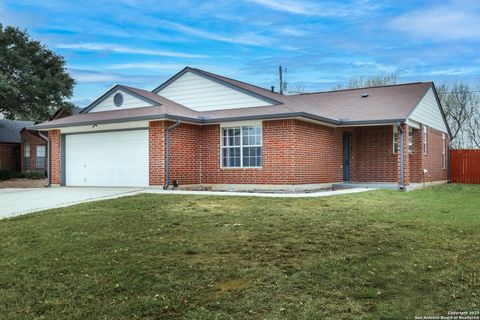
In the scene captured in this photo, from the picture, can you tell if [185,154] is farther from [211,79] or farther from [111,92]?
[111,92]

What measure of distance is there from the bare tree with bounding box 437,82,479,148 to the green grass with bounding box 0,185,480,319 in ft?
102

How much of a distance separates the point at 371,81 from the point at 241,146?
25597 mm

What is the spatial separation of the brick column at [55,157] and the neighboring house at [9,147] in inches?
777

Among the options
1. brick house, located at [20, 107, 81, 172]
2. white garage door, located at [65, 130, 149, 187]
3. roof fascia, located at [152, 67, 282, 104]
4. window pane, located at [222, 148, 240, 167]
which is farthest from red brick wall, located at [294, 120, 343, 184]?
brick house, located at [20, 107, 81, 172]

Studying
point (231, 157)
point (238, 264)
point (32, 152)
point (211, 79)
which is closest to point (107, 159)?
point (231, 157)

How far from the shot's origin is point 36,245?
25.3ft

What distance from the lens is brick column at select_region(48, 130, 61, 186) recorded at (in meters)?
19.8

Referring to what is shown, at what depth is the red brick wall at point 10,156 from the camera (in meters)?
37.3

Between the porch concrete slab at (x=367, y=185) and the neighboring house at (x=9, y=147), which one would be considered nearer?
the porch concrete slab at (x=367, y=185)

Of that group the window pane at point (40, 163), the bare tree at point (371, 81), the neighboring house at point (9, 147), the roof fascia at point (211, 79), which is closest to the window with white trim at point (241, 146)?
the roof fascia at point (211, 79)

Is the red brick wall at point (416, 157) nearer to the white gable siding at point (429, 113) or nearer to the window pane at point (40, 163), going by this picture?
the white gable siding at point (429, 113)

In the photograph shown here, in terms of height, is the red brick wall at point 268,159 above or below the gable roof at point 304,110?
below

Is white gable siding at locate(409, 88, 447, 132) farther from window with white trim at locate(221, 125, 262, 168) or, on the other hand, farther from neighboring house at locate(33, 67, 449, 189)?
window with white trim at locate(221, 125, 262, 168)

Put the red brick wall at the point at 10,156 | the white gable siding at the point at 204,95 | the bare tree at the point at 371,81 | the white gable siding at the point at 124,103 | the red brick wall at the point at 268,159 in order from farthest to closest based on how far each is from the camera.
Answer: the bare tree at the point at 371,81 → the red brick wall at the point at 10,156 → the white gable siding at the point at 124,103 → the white gable siding at the point at 204,95 → the red brick wall at the point at 268,159
